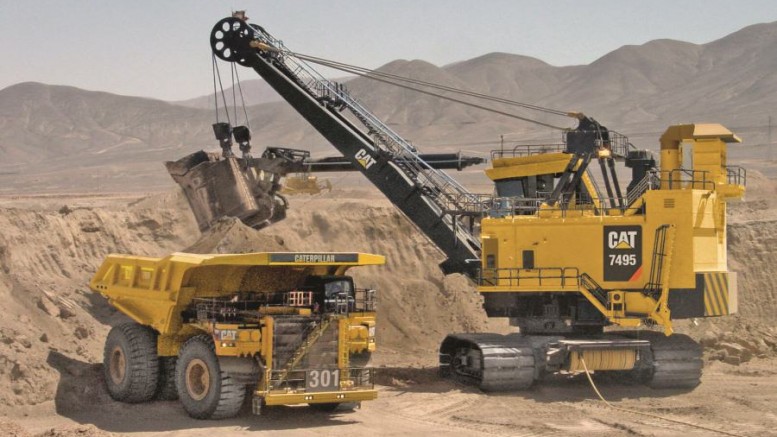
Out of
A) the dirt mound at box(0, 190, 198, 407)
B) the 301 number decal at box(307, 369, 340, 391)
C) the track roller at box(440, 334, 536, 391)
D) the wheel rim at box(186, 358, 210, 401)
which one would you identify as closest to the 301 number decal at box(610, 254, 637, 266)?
the track roller at box(440, 334, 536, 391)

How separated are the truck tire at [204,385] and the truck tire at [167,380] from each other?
4.34 ft

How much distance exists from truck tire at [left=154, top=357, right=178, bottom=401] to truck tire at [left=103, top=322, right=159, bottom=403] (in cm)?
16

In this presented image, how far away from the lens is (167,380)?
1881cm

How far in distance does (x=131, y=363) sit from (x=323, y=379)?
3.79 metres

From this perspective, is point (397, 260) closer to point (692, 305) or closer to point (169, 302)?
point (692, 305)

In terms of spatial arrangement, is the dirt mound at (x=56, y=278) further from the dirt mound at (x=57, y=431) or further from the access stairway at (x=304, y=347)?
the access stairway at (x=304, y=347)

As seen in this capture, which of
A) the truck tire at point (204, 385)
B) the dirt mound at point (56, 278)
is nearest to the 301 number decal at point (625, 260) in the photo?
the truck tire at point (204, 385)

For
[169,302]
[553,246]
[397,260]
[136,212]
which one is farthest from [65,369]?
[397,260]

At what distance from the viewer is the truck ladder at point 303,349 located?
16.1m

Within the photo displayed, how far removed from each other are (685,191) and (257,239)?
381 inches

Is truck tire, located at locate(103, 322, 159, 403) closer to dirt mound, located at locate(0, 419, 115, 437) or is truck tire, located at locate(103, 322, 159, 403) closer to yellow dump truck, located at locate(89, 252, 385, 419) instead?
yellow dump truck, located at locate(89, 252, 385, 419)

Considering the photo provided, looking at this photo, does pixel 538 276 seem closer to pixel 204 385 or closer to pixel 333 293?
pixel 333 293

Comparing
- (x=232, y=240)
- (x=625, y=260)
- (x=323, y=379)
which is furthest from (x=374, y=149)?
(x=323, y=379)

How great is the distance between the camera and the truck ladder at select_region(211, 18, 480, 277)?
24.5m
